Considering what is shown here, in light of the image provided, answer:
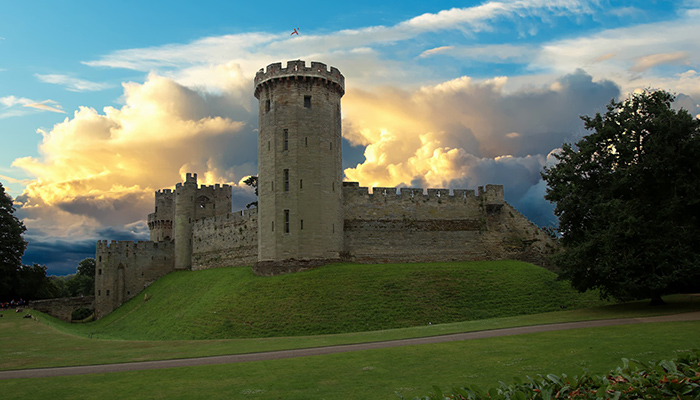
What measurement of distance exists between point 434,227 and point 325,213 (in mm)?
11790

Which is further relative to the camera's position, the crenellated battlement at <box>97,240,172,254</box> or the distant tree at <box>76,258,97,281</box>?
the distant tree at <box>76,258,97,281</box>

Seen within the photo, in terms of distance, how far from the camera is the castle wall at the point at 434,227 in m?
50.1

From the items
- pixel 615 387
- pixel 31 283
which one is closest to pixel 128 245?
pixel 31 283

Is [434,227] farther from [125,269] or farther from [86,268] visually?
[86,268]

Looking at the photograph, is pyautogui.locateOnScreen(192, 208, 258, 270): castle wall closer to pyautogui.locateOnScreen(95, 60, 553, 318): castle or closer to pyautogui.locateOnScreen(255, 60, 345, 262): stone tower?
pyautogui.locateOnScreen(95, 60, 553, 318): castle

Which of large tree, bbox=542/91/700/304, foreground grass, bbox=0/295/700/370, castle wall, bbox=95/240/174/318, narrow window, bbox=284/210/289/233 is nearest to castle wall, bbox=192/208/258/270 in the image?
castle wall, bbox=95/240/174/318

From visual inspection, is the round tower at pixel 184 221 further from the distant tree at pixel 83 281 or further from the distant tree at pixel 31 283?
the distant tree at pixel 83 281

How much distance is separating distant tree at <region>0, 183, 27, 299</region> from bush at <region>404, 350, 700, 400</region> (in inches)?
2704

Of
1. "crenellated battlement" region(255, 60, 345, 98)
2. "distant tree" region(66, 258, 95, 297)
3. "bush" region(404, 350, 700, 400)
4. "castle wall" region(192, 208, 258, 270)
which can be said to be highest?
"crenellated battlement" region(255, 60, 345, 98)

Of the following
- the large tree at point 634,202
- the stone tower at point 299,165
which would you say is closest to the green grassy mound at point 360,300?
the stone tower at point 299,165

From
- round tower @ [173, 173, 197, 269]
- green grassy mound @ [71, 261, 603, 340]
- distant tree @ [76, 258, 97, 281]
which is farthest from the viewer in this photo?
distant tree @ [76, 258, 97, 281]

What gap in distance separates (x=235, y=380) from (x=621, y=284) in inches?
828

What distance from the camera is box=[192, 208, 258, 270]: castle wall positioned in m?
56.3

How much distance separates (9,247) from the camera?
6397cm
